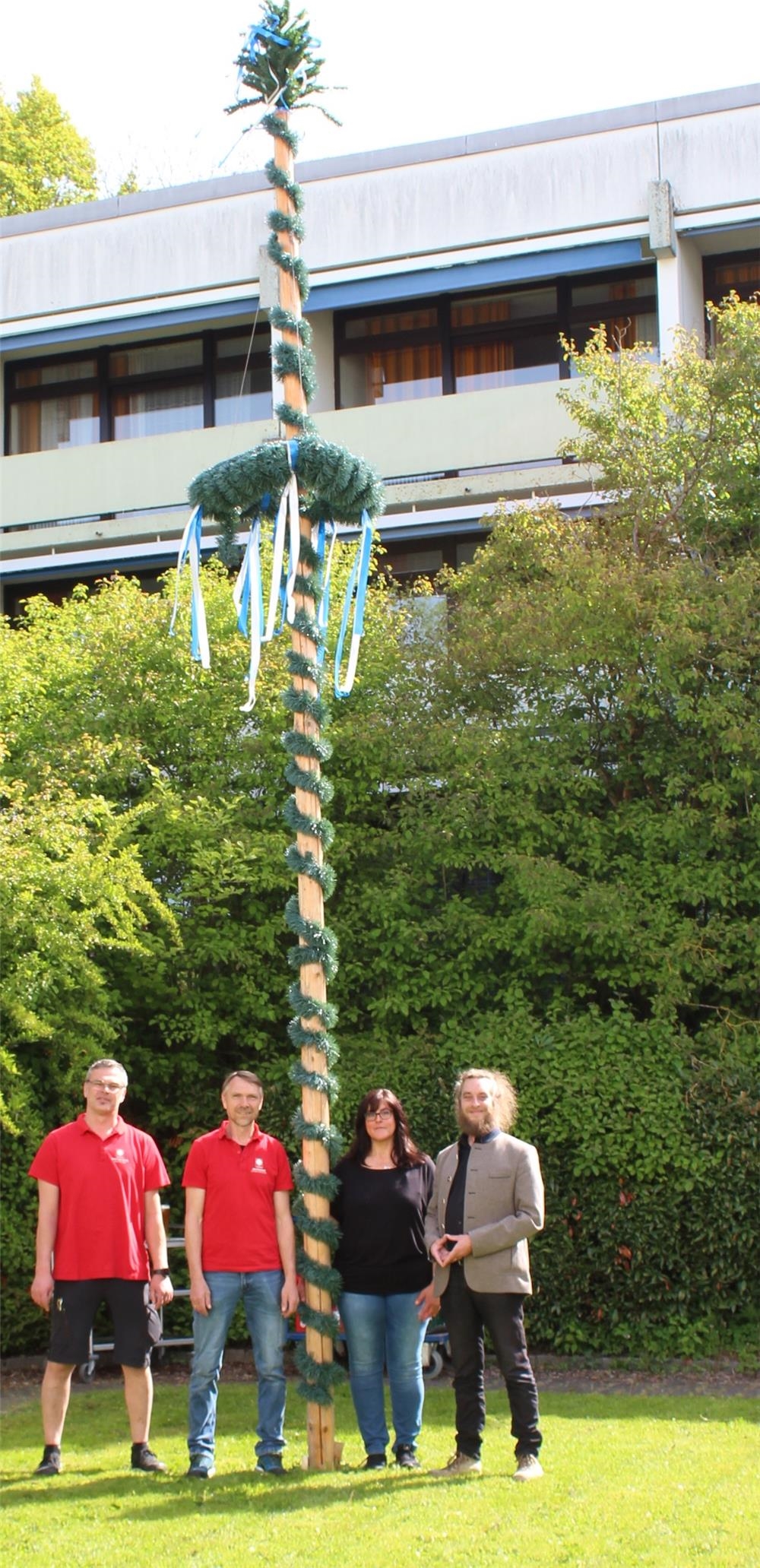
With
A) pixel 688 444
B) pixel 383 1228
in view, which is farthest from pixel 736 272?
pixel 383 1228

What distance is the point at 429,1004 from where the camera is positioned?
1253cm

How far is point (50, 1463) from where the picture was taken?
302 inches

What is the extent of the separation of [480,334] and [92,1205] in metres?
15.3

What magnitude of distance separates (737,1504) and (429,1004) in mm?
6014

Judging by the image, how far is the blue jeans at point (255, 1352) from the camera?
7531 mm

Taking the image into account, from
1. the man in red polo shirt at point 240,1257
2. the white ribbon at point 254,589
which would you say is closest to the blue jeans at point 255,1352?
the man in red polo shirt at point 240,1257

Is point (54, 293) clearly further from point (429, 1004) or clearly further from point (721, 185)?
point (429, 1004)

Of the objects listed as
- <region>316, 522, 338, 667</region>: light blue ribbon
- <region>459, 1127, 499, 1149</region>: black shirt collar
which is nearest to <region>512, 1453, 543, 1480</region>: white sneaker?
<region>459, 1127, 499, 1149</region>: black shirt collar

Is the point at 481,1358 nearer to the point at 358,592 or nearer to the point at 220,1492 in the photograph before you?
the point at 220,1492

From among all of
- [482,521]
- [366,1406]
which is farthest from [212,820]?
[366,1406]

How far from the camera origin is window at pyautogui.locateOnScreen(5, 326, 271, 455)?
71.2ft

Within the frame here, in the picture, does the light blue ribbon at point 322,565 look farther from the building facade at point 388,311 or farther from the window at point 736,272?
the window at point 736,272

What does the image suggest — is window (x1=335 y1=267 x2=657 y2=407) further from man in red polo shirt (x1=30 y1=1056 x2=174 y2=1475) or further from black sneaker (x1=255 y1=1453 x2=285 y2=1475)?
black sneaker (x1=255 y1=1453 x2=285 y2=1475)

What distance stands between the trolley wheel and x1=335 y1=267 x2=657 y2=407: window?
12373 millimetres
